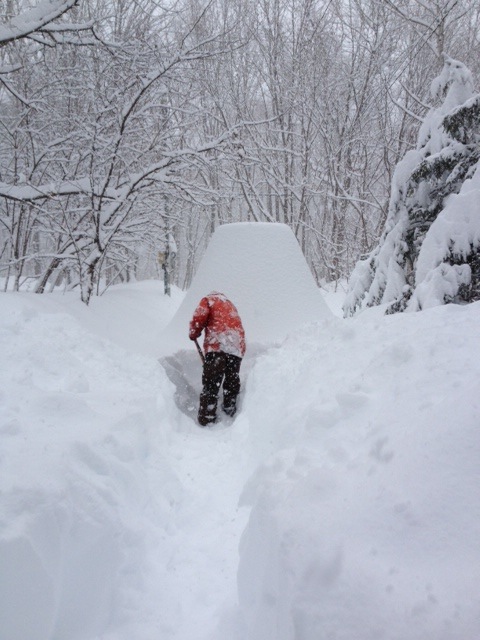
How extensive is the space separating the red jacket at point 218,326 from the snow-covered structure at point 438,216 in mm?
1584

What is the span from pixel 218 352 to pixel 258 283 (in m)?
1.51

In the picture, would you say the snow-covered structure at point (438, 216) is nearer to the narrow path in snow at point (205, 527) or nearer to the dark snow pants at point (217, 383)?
the dark snow pants at point (217, 383)

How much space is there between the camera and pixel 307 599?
1.37m

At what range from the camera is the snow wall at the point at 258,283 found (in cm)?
574

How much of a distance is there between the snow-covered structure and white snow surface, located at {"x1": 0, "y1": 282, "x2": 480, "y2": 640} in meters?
0.51

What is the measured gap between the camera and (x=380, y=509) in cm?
151

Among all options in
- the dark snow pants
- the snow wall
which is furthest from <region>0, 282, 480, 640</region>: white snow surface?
the snow wall

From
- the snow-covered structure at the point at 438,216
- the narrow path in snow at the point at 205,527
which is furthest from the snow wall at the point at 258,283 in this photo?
the narrow path in snow at the point at 205,527

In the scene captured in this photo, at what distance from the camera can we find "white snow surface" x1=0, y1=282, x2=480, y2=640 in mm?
1324

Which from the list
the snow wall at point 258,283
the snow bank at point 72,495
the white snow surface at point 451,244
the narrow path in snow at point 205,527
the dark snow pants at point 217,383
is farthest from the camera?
the snow wall at point 258,283

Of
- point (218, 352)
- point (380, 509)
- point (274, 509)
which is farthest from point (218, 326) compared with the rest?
point (380, 509)

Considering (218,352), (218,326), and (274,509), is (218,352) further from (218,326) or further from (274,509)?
(274,509)

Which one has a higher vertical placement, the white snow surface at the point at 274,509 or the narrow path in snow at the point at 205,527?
the white snow surface at the point at 274,509

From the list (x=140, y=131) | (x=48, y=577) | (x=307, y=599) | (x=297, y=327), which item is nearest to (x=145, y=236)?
(x=140, y=131)
